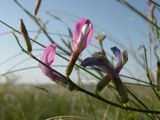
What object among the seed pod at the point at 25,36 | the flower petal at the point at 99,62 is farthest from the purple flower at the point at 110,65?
the seed pod at the point at 25,36

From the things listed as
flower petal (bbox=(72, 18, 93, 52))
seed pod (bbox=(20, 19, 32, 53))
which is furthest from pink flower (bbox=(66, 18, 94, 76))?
seed pod (bbox=(20, 19, 32, 53))

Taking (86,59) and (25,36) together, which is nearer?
(86,59)

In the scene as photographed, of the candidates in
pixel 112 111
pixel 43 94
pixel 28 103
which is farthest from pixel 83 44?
pixel 43 94

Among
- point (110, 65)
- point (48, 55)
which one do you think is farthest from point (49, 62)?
point (110, 65)

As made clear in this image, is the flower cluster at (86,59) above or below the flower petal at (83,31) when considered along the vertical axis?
below

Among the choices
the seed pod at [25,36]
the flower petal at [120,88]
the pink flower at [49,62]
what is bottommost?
the flower petal at [120,88]

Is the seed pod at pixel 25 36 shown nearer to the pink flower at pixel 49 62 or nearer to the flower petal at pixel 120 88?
the pink flower at pixel 49 62

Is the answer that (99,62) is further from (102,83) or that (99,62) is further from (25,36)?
(25,36)
